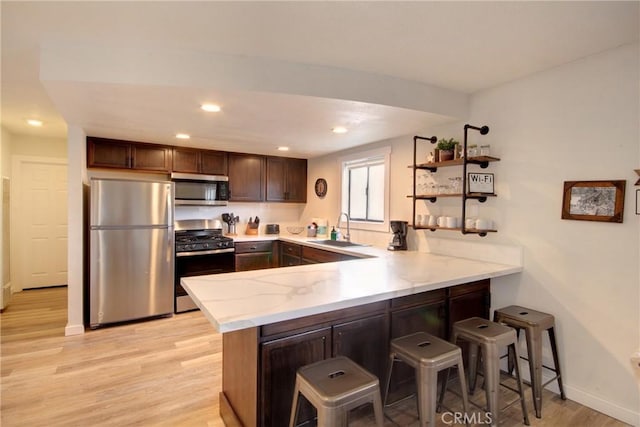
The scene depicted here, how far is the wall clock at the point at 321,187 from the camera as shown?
4.93 metres

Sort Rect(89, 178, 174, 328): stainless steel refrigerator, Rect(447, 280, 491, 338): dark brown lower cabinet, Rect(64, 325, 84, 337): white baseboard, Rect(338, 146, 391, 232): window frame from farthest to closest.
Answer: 1. Rect(338, 146, 391, 232): window frame
2. Rect(89, 178, 174, 328): stainless steel refrigerator
3. Rect(64, 325, 84, 337): white baseboard
4. Rect(447, 280, 491, 338): dark brown lower cabinet

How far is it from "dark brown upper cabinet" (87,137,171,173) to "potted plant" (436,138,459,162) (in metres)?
3.31

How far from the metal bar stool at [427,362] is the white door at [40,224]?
5.47 meters

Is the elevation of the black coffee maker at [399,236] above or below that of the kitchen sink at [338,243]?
above

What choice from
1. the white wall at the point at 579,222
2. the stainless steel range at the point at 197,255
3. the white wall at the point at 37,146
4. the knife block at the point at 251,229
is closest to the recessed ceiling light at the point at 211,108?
the stainless steel range at the point at 197,255

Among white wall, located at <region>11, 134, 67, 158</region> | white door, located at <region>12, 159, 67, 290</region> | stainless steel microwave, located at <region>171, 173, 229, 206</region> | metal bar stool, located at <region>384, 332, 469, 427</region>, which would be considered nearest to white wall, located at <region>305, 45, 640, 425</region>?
metal bar stool, located at <region>384, 332, 469, 427</region>

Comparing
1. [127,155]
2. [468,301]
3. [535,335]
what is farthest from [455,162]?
[127,155]

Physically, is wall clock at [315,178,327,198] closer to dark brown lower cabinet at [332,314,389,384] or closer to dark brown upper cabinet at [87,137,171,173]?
dark brown upper cabinet at [87,137,171,173]

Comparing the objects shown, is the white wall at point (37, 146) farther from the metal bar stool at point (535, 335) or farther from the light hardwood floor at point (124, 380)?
the metal bar stool at point (535, 335)

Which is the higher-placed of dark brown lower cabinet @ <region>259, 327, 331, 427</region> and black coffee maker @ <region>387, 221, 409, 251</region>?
black coffee maker @ <region>387, 221, 409, 251</region>

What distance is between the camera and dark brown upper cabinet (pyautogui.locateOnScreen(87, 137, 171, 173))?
3825 mm

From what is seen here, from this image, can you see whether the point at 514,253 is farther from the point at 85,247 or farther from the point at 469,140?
the point at 85,247

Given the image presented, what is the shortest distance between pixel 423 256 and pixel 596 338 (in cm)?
132

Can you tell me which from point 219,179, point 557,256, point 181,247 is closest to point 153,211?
point 181,247
